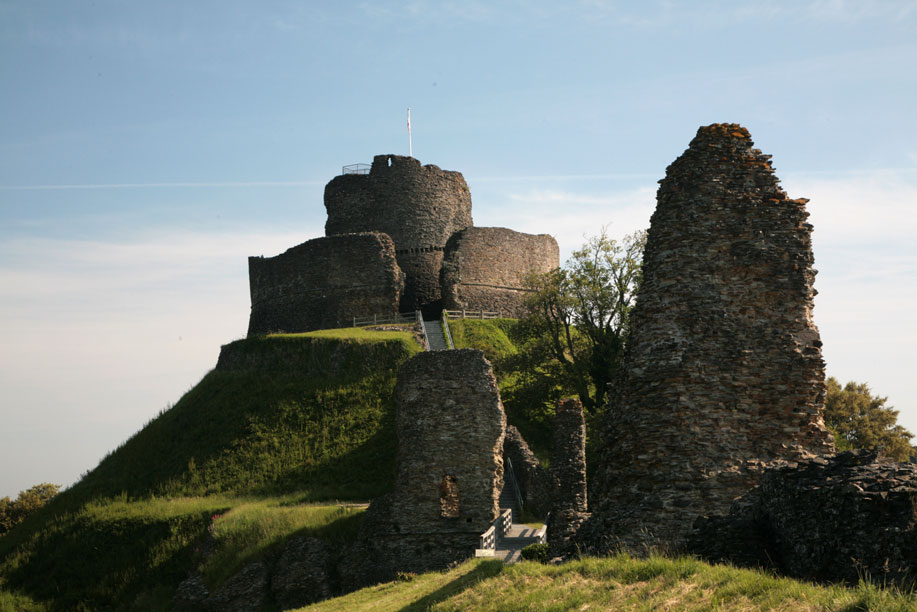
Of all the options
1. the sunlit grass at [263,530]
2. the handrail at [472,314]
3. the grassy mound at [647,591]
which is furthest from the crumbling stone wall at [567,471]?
the handrail at [472,314]

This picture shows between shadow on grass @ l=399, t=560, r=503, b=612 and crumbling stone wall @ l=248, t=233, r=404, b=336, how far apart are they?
29.2 metres

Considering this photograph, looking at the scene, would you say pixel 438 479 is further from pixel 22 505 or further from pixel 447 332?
pixel 22 505

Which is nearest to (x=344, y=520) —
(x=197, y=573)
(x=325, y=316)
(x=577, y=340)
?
(x=197, y=573)

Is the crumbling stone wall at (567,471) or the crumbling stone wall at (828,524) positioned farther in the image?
the crumbling stone wall at (567,471)

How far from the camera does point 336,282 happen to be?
4188 cm

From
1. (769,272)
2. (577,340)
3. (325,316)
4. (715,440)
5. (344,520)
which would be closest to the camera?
(715,440)

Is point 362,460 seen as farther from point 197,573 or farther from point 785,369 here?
point 785,369

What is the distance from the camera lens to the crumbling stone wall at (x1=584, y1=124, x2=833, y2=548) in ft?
28.9

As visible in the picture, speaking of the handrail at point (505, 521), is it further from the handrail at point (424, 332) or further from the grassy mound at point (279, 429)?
the handrail at point (424, 332)

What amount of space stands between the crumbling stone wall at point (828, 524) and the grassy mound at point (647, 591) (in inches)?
15.4

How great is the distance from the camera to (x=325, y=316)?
41844 mm

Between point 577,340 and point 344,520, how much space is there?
14517 mm

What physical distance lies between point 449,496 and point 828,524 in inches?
595

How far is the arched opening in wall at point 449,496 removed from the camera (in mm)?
20906
